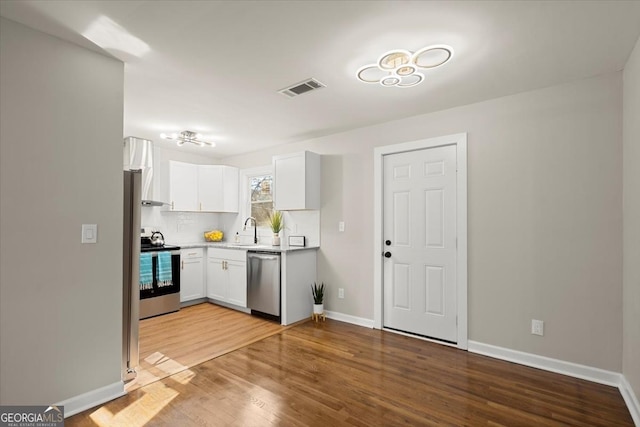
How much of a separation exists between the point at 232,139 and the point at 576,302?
4.39m

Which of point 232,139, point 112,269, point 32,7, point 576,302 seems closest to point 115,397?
point 112,269

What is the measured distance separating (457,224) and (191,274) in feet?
12.8

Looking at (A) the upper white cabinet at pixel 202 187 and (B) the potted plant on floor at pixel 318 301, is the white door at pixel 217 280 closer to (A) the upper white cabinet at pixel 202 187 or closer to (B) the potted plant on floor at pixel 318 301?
(A) the upper white cabinet at pixel 202 187

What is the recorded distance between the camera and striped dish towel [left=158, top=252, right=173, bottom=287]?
14.3ft

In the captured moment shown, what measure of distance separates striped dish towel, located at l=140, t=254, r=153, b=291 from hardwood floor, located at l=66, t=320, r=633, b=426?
1.87 metres

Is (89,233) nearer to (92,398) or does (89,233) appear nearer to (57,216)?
(57,216)

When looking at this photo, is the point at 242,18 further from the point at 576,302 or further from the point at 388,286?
the point at 576,302

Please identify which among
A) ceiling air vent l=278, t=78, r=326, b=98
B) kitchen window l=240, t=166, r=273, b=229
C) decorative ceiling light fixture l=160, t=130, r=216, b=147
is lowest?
kitchen window l=240, t=166, r=273, b=229

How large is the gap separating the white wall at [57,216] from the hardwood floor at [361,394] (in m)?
0.42

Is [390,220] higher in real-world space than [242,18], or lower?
lower

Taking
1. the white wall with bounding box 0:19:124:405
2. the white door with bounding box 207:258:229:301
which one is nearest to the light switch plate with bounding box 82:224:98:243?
the white wall with bounding box 0:19:124:405

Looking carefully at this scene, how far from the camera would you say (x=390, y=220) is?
381 cm

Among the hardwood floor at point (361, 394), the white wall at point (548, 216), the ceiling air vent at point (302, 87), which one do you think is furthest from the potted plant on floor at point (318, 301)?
the ceiling air vent at point (302, 87)

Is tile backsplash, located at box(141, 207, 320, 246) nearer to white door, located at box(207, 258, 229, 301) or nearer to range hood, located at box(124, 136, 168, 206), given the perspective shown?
range hood, located at box(124, 136, 168, 206)
